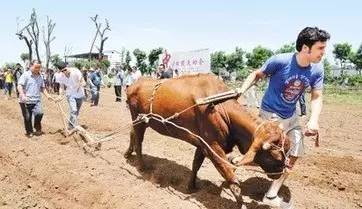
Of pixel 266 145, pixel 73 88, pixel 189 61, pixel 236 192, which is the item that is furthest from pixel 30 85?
pixel 189 61

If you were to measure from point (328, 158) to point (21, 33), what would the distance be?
48512 millimetres

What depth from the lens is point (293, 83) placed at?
18.0 feet

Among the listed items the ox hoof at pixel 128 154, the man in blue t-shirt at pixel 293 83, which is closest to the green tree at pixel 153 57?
the ox hoof at pixel 128 154

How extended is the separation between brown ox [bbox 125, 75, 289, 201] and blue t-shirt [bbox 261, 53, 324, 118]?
0.34 meters

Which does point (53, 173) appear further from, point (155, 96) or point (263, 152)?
point (263, 152)

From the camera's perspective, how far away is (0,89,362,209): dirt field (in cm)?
653

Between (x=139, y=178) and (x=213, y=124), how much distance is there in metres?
2.04

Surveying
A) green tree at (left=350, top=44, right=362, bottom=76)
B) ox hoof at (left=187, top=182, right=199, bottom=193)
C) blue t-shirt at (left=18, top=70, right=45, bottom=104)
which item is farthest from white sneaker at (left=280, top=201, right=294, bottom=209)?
green tree at (left=350, top=44, right=362, bottom=76)

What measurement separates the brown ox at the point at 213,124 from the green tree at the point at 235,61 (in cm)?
5013

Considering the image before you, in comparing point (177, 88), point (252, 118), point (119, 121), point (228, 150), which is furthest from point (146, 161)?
point (119, 121)

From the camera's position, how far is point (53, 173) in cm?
783

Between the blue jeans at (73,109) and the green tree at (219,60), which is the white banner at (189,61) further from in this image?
the green tree at (219,60)

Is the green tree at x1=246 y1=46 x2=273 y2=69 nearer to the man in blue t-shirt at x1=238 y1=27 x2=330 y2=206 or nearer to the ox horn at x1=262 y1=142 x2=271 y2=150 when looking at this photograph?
the man in blue t-shirt at x1=238 y1=27 x2=330 y2=206

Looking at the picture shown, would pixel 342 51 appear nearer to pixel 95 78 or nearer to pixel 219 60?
pixel 219 60
